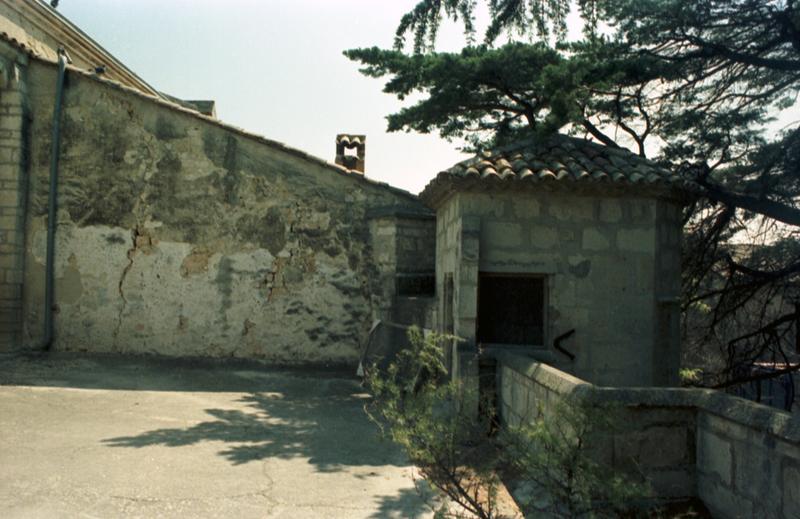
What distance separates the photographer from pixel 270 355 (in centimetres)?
942

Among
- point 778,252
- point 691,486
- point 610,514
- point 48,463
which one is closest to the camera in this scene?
point 610,514

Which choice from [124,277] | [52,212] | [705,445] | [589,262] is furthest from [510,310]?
[52,212]

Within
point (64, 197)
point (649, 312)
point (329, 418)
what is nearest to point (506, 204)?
point (649, 312)

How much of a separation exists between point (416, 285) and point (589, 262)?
3.41 meters

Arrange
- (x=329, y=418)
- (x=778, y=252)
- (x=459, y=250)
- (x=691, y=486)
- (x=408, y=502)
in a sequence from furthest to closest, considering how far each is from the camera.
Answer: (x=778, y=252) → (x=329, y=418) → (x=459, y=250) → (x=408, y=502) → (x=691, y=486)

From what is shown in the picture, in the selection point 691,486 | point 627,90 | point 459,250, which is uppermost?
point 627,90

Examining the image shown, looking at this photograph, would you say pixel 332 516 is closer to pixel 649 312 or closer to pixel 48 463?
pixel 48 463

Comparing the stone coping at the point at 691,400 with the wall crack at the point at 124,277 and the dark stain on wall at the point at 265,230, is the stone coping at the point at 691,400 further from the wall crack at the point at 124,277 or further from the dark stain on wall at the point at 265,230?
the wall crack at the point at 124,277

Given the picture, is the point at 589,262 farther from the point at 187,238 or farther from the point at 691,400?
the point at 187,238

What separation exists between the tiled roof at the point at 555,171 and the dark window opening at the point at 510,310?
1.13 meters

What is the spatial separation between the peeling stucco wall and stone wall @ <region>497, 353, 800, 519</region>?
214 inches

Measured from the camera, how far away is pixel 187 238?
30.9 feet

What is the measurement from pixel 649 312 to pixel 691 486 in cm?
266

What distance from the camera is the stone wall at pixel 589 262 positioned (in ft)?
20.2
